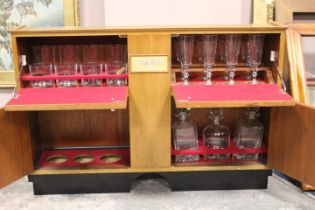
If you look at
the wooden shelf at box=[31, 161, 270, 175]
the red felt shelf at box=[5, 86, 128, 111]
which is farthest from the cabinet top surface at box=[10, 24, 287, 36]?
the wooden shelf at box=[31, 161, 270, 175]

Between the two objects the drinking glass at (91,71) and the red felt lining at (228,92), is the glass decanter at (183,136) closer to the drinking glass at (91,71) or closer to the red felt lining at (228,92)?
the red felt lining at (228,92)

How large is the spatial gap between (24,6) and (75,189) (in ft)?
3.25

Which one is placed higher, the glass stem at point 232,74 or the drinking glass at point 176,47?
the drinking glass at point 176,47

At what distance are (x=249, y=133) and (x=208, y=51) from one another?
403mm

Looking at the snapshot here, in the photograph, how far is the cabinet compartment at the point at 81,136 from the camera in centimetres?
160

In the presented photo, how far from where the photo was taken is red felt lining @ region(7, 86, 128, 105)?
1261 mm

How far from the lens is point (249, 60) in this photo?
4.88 ft

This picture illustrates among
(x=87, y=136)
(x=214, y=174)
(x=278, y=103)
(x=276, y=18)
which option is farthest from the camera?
(x=276, y=18)

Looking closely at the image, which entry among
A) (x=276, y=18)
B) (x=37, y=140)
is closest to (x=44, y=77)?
(x=37, y=140)

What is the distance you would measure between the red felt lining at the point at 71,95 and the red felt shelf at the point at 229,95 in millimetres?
217

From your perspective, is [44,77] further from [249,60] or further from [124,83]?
[249,60]

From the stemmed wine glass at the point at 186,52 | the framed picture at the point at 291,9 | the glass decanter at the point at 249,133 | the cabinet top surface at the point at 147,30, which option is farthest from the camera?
the framed picture at the point at 291,9

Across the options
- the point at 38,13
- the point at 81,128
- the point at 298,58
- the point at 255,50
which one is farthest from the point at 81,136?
the point at 298,58

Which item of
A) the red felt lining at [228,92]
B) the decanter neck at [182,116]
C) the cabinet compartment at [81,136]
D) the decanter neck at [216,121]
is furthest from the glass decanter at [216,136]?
the cabinet compartment at [81,136]
